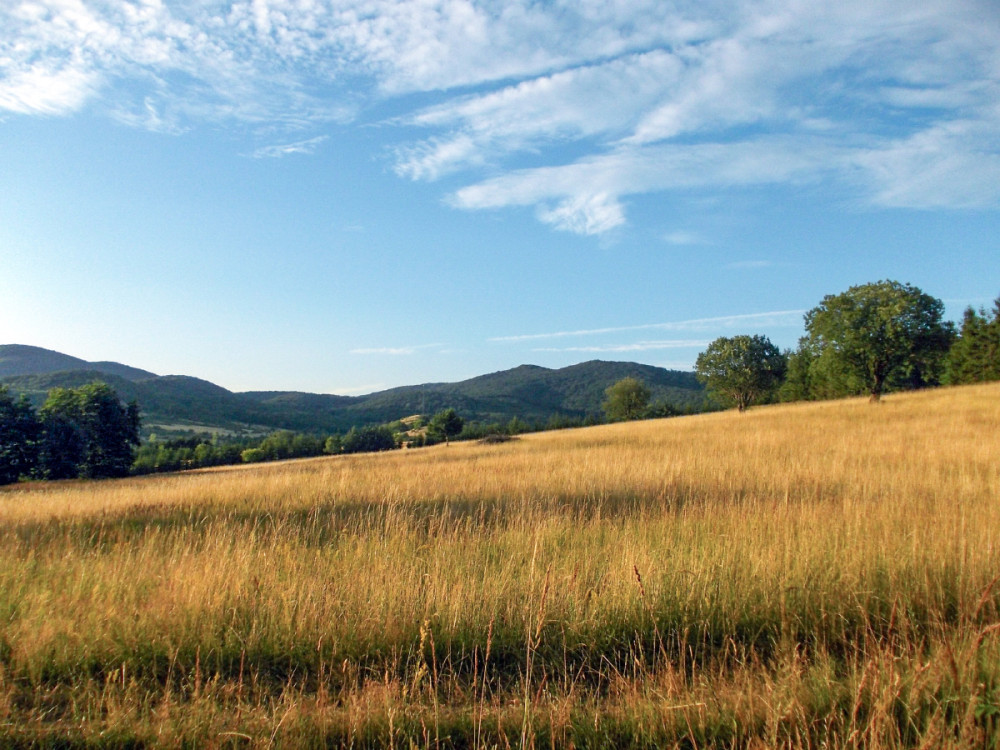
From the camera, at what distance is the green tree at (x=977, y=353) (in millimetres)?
58594

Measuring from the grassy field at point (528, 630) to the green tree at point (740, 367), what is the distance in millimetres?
53944

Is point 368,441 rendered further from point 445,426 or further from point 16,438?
point 16,438

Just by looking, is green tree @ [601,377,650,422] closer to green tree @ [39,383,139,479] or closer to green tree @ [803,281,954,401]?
green tree @ [803,281,954,401]

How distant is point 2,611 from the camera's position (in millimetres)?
4660

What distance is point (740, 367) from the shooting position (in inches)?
2328

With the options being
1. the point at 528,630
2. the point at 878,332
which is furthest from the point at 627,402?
the point at 528,630

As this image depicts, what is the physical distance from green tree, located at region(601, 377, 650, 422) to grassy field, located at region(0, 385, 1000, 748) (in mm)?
89047

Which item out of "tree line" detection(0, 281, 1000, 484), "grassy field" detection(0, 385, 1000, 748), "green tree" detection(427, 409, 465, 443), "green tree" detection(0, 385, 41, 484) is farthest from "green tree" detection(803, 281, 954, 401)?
"green tree" detection(0, 385, 41, 484)

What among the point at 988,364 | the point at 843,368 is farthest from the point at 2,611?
the point at 988,364

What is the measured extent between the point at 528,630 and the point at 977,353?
77.0 meters

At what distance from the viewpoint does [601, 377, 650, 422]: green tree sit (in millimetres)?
95812

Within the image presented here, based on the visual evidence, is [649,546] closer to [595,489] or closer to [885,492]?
[595,489]

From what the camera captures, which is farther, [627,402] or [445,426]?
[627,402]

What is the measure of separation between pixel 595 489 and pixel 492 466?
218 inches
